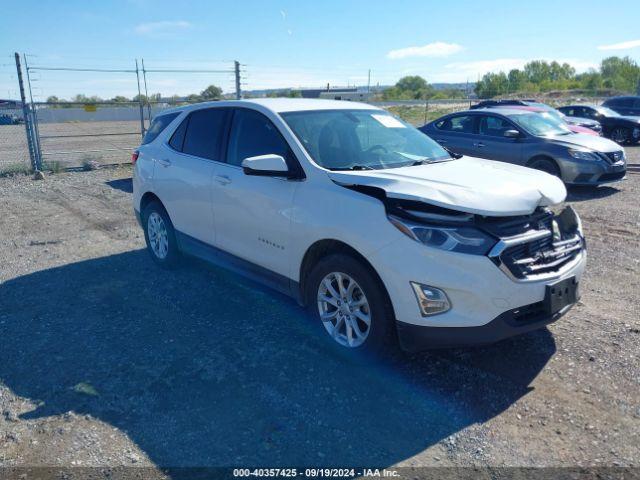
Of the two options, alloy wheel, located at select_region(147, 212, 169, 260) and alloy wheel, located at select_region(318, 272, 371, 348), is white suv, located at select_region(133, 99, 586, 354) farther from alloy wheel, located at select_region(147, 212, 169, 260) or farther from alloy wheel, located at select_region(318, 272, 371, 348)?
alloy wheel, located at select_region(147, 212, 169, 260)

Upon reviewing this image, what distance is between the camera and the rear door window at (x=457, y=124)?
11320mm

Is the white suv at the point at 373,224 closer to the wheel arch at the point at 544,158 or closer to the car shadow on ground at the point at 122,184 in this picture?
the wheel arch at the point at 544,158

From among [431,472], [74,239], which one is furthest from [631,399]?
[74,239]

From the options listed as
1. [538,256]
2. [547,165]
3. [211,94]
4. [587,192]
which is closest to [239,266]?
[538,256]

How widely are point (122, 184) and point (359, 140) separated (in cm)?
851

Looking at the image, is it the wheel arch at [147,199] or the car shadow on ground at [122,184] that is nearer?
the wheel arch at [147,199]

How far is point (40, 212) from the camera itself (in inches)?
360

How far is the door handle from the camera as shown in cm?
480

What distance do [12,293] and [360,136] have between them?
3.86m

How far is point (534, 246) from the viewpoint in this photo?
3.52 m

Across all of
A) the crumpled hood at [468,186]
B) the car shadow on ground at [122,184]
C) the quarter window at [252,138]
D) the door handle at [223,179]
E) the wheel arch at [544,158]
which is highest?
the quarter window at [252,138]

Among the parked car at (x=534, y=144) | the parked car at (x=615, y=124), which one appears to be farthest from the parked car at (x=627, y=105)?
the parked car at (x=534, y=144)

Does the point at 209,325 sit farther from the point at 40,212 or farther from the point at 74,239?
the point at 40,212

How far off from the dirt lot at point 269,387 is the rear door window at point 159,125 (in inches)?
66.1
